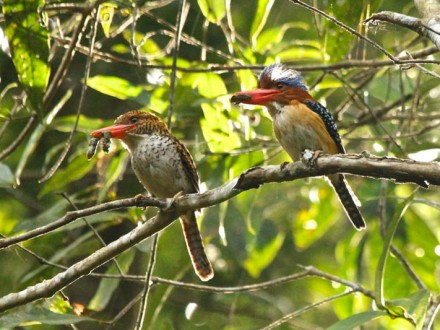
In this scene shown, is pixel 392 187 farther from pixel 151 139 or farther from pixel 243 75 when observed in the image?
pixel 151 139

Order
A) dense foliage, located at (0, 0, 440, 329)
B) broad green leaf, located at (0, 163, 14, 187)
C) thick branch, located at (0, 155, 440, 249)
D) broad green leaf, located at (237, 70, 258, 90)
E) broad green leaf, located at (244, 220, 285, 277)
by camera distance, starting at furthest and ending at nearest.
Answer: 1. broad green leaf, located at (244, 220, 285, 277)
2. broad green leaf, located at (237, 70, 258, 90)
3. broad green leaf, located at (0, 163, 14, 187)
4. dense foliage, located at (0, 0, 440, 329)
5. thick branch, located at (0, 155, 440, 249)

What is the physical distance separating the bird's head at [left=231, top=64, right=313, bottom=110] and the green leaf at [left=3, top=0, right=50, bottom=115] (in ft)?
3.14

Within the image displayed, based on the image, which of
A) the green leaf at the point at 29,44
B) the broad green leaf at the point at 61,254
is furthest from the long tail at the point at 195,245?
the green leaf at the point at 29,44

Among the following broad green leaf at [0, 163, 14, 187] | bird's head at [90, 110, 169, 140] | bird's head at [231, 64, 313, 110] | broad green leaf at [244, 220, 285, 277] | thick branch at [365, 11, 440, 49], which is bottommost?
broad green leaf at [244, 220, 285, 277]

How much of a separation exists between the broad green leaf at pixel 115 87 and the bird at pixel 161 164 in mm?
223

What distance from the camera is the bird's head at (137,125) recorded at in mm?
4641

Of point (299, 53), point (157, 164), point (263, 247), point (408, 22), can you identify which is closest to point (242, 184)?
point (408, 22)

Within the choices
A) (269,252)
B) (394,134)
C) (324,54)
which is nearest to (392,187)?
(394,134)

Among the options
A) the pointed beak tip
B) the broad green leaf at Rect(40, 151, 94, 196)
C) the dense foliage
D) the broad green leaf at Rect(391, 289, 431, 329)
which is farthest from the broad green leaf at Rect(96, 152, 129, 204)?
the broad green leaf at Rect(391, 289, 431, 329)

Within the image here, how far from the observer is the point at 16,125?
22.4 ft

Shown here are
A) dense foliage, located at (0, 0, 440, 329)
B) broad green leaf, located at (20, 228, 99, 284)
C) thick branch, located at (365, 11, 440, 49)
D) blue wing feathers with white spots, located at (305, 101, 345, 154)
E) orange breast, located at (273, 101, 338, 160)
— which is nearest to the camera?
thick branch, located at (365, 11, 440, 49)

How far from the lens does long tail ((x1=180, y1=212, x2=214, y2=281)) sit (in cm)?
464

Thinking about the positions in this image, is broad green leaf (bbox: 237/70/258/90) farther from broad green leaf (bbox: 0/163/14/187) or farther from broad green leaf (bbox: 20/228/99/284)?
broad green leaf (bbox: 0/163/14/187)

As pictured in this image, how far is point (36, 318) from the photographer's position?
396cm
